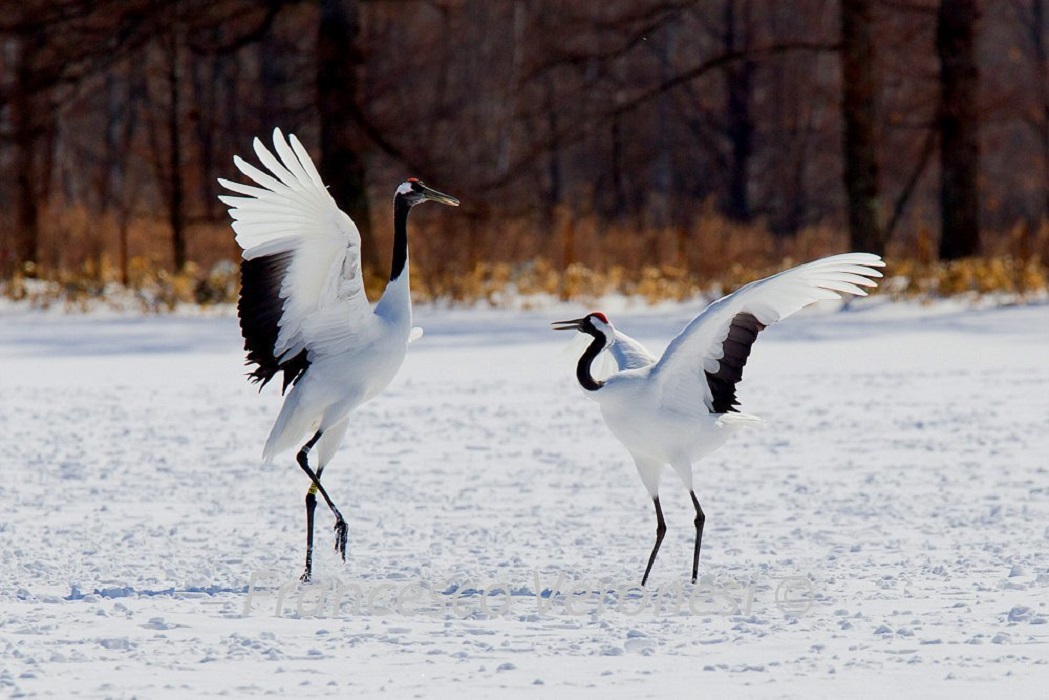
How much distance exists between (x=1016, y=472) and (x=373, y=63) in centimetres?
2738

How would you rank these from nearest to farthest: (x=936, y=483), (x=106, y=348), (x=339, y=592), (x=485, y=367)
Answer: (x=339, y=592) < (x=936, y=483) < (x=485, y=367) < (x=106, y=348)

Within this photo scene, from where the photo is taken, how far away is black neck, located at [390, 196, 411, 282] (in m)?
6.25

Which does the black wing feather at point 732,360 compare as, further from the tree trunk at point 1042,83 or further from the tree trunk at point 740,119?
the tree trunk at point 1042,83

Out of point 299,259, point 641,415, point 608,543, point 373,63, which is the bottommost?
point 608,543

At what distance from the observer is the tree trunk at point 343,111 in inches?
747

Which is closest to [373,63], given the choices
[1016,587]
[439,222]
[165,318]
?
[439,222]

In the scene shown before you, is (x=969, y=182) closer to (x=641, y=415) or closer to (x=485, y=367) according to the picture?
(x=485, y=367)

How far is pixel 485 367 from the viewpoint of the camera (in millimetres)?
13188

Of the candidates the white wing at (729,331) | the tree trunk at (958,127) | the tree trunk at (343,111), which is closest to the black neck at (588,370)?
the white wing at (729,331)

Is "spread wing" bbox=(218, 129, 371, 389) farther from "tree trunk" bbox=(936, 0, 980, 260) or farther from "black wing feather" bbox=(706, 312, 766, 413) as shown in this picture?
"tree trunk" bbox=(936, 0, 980, 260)

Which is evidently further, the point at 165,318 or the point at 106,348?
the point at 165,318

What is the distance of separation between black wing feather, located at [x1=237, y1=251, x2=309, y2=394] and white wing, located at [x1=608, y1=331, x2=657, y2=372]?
125cm

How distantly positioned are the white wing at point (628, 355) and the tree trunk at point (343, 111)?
41.3 feet

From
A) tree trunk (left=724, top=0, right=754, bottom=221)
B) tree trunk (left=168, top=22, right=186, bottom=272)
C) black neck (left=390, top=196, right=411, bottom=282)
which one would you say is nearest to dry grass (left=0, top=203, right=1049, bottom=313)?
tree trunk (left=168, top=22, right=186, bottom=272)
